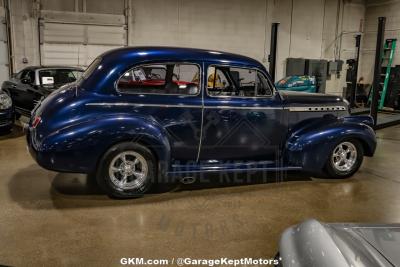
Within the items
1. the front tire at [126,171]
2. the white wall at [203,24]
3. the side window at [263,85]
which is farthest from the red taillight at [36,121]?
the white wall at [203,24]

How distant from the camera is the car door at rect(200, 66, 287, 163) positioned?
477 centimetres

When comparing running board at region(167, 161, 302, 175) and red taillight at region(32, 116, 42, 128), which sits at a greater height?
red taillight at region(32, 116, 42, 128)

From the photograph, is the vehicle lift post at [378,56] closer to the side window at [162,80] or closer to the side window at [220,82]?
the side window at [220,82]

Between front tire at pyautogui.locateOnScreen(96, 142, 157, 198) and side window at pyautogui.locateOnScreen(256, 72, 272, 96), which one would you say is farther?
side window at pyautogui.locateOnScreen(256, 72, 272, 96)

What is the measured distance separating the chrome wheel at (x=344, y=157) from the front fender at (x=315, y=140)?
0.17 meters

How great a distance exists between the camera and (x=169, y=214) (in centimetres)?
414

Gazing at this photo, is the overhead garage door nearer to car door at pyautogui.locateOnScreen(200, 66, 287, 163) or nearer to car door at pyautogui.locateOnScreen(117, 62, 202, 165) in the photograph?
car door at pyautogui.locateOnScreen(117, 62, 202, 165)

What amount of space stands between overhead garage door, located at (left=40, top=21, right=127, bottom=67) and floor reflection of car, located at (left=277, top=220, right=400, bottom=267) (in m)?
11.9

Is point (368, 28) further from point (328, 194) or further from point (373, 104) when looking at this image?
point (328, 194)

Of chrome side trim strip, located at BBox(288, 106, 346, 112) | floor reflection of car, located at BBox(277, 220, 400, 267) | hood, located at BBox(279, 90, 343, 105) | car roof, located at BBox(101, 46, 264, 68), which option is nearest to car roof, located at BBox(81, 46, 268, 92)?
car roof, located at BBox(101, 46, 264, 68)

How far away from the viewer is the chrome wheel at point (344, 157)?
17.6 feet

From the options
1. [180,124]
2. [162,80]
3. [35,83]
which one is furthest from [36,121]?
[35,83]

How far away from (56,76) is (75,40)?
4.07m

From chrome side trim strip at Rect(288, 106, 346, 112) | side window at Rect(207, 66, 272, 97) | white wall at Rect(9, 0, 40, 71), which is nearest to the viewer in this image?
side window at Rect(207, 66, 272, 97)
